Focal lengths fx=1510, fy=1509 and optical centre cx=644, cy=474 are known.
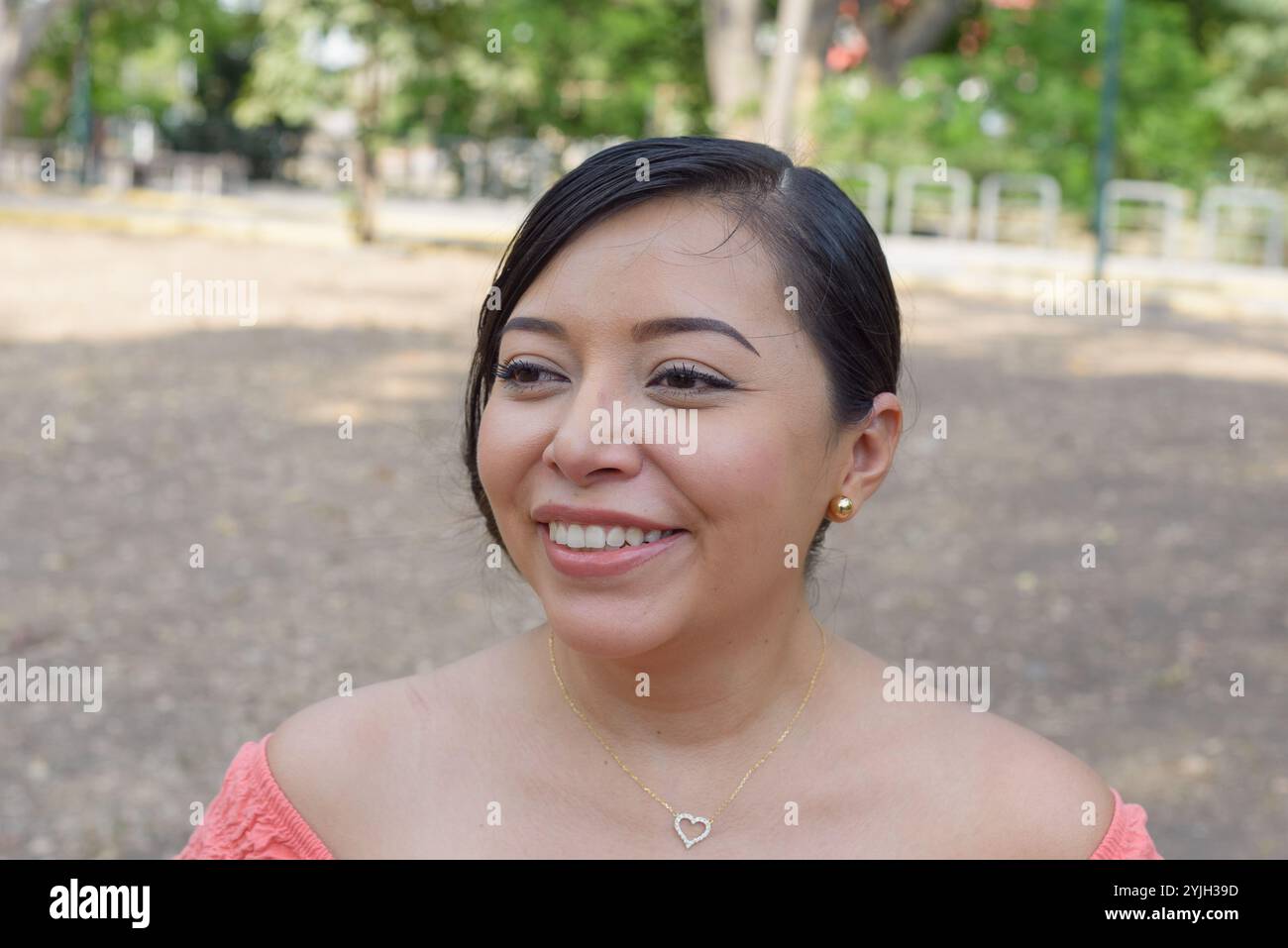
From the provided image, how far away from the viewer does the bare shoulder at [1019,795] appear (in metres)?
1.98

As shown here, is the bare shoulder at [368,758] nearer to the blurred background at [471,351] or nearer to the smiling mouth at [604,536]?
the smiling mouth at [604,536]

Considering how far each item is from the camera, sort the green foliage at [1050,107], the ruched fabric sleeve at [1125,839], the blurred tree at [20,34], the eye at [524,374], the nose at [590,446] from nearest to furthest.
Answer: the nose at [590,446]
the eye at [524,374]
the ruched fabric sleeve at [1125,839]
the blurred tree at [20,34]
the green foliage at [1050,107]

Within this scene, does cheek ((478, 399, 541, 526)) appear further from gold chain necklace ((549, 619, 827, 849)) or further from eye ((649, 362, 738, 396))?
gold chain necklace ((549, 619, 827, 849))

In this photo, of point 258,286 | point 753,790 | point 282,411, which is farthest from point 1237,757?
point 258,286

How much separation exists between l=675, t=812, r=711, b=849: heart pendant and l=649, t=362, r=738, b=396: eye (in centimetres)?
56

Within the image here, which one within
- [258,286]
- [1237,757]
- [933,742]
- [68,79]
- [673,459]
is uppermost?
[68,79]

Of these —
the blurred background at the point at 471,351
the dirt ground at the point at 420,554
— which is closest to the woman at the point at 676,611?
the blurred background at the point at 471,351

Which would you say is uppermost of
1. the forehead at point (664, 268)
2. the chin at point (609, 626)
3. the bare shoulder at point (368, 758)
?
the forehead at point (664, 268)

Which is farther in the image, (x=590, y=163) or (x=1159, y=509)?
(x=1159, y=509)

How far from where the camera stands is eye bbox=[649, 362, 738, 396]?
1.83 metres

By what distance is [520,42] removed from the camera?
58.5 ft

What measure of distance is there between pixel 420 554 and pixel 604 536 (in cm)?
567

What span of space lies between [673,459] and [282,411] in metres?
8.45
